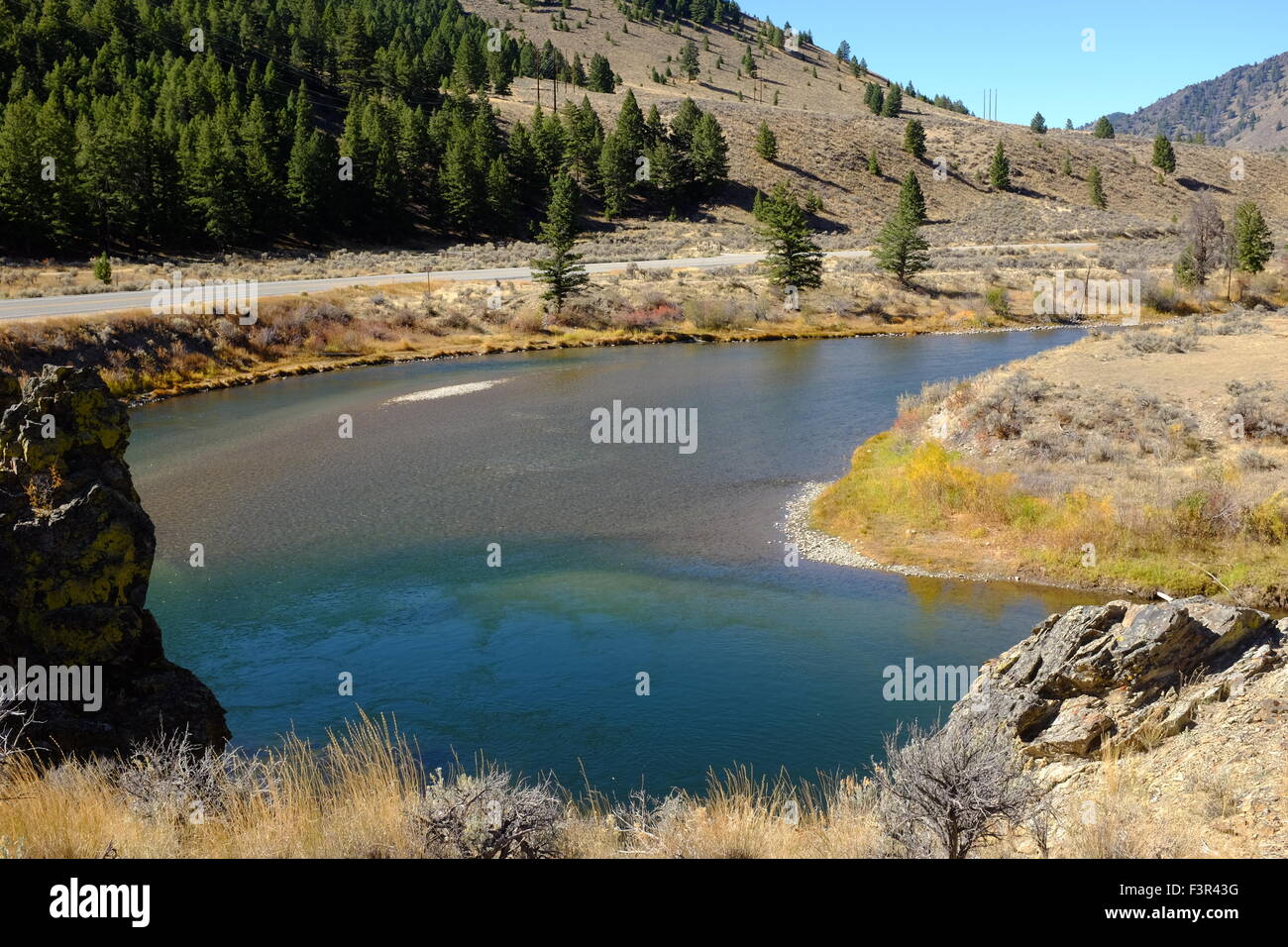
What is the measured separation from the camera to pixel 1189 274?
66500mm

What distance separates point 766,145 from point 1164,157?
181 feet

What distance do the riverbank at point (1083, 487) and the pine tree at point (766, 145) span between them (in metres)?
95.5

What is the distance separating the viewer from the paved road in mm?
48344

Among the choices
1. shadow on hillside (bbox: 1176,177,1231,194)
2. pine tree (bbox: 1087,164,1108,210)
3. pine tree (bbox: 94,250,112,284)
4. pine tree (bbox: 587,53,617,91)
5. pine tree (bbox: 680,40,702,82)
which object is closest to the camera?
pine tree (bbox: 94,250,112,284)

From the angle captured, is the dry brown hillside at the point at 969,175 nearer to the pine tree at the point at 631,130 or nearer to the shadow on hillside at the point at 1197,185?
the shadow on hillside at the point at 1197,185

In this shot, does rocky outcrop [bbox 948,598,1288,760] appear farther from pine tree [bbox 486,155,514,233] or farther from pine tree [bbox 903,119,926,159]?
pine tree [bbox 903,119,926,159]

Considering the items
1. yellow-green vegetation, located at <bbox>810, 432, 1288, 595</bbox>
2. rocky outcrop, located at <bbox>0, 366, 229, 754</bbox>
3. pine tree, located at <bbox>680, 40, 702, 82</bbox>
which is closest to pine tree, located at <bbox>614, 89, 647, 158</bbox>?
pine tree, located at <bbox>680, 40, 702, 82</bbox>

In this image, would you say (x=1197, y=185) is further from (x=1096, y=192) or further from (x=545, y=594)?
(x=545, y=594)

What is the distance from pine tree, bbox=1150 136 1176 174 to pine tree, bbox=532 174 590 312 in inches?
4146

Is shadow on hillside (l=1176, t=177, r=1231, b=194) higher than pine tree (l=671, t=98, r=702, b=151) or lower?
lower

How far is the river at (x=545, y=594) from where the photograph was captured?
51.9 ft

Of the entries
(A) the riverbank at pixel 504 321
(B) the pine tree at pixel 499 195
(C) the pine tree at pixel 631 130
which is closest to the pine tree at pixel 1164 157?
(A) the riverbank at pixel 504 321
